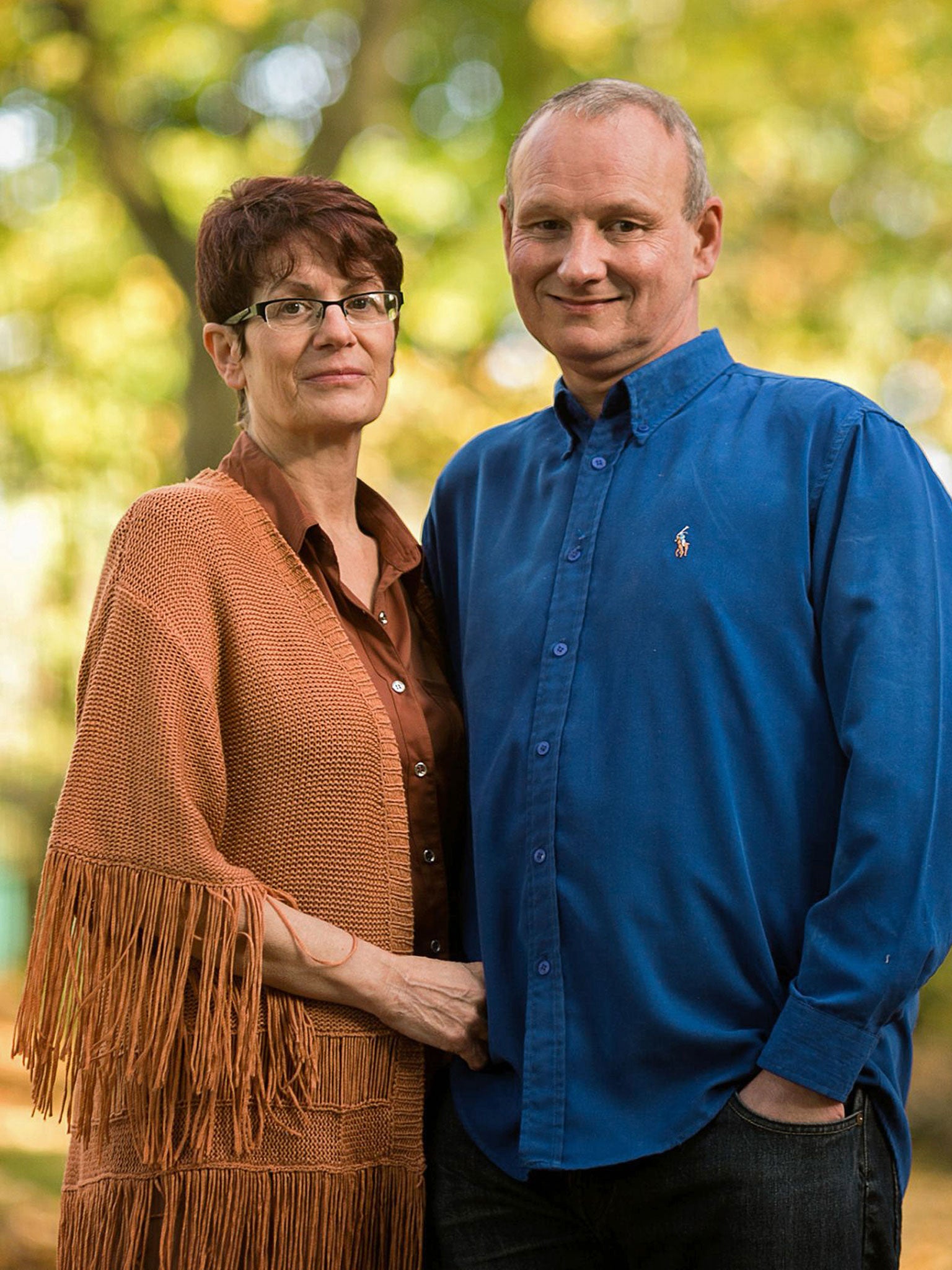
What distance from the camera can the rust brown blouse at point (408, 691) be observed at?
220 cm

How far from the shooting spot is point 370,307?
2303 millimetres

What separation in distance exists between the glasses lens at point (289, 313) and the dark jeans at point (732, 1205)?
132 cm

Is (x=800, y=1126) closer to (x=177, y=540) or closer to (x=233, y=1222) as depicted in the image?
(x=233, y=1222)

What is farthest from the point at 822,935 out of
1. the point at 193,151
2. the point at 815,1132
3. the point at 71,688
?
the point at 71,688

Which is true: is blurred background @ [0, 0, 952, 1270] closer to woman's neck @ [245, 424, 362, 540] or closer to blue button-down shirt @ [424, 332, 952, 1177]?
woman's neck @ [245, 424, 362, 540]

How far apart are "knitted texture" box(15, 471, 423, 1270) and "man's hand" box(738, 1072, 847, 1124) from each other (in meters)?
0.54

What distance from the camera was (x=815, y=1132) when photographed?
185 centimetres

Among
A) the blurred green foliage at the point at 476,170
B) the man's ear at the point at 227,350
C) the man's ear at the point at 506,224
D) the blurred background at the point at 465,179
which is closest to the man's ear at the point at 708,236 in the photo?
the man's ear at the point at 506,224

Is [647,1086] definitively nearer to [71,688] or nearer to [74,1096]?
[74,1096]

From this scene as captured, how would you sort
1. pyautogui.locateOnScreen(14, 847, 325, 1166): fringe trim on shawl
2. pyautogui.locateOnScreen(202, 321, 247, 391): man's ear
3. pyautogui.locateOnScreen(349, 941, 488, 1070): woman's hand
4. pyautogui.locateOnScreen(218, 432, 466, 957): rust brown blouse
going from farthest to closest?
pyautogui.locateOnScreen(202, 321, 247, 391): man's ear, pyautogui.locateOnScreen(218, 432, 466, 957): rust brown blouse, pyautogui.locateOnScreen(349, 941, 488, 1070): woman's hand, pyautogui.locateOnScreen(14, 847, 325, 1166): fringe trim on shawl

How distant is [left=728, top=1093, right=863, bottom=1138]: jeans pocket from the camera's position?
1.85 metres

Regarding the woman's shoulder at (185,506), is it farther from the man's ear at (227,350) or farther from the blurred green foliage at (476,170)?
the blurred green foliage at (476,170)

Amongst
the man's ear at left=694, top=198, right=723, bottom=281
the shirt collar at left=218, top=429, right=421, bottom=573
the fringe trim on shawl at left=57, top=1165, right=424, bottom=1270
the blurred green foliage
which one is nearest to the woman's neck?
the shirt collar at left=218, top=429, right=421, bottom=573

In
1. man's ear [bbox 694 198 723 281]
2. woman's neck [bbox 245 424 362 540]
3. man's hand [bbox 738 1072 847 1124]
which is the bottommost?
man's hand [bbox 738 1072 847 1124]
